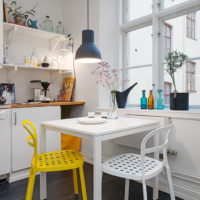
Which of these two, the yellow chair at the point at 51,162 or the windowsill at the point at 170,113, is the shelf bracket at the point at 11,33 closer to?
the yellow chair at the point at 51,162

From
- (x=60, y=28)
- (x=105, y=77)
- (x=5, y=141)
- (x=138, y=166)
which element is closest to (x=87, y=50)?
(x=105, y=77)

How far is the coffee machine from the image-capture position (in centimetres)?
299

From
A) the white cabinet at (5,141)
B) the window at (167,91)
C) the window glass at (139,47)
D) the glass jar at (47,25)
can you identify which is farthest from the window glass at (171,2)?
the white cabinet at (5,141)

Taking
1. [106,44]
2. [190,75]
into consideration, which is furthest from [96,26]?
[190,75]

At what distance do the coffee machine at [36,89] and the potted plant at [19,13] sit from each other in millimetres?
855

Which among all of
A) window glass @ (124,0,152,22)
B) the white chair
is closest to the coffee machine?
window glass @ (124,0,152,22)

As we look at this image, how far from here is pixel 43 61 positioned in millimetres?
3059

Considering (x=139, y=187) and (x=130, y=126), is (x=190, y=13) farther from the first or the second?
(x=139, y=187)

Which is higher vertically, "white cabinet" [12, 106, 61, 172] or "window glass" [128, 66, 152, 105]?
"window glass" [128, 66, 152, 105]

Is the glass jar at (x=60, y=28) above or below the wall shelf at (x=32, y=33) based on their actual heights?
above

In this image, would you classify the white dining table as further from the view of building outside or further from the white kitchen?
the view of building outside

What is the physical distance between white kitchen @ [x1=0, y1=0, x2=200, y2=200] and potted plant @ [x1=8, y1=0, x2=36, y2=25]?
1 centimetres

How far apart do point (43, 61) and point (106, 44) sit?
1001 mm

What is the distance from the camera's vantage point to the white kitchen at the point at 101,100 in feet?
5.41
